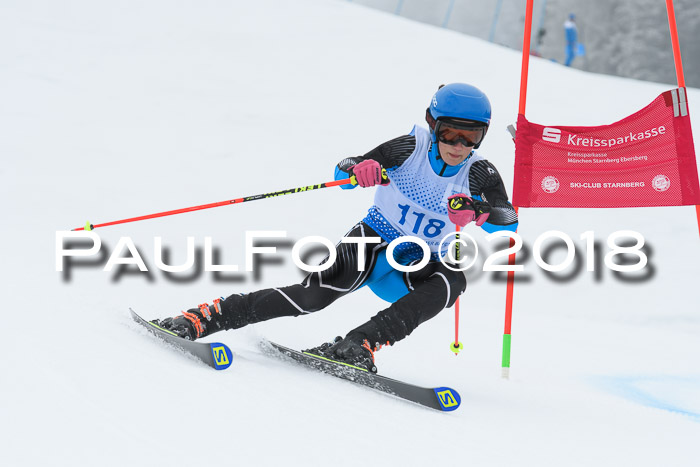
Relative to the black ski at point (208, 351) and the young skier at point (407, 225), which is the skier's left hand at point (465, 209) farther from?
the black ski at point (208, 351)

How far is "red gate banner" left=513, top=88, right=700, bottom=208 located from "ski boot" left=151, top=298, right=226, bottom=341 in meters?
1.78

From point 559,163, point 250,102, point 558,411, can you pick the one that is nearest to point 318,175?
point 250,102

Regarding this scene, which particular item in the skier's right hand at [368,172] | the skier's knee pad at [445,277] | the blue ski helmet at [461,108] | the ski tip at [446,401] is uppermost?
the blue ski helmet at [461,108]

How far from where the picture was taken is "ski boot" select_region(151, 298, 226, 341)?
2844mm

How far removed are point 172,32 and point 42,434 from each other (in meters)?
10.3

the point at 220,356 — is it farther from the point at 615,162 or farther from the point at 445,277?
the point at 615,162

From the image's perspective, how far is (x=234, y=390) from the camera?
2221 millimetres

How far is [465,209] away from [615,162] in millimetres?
1381

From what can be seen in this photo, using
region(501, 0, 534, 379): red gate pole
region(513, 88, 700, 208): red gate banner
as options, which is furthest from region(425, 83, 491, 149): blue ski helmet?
region(513, 88, 700, 208): red gate banner

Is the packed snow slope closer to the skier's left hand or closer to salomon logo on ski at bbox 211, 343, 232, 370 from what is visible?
salomon logo on ski at bbox 211, 343, 232, 370

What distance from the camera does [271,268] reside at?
5672 mm

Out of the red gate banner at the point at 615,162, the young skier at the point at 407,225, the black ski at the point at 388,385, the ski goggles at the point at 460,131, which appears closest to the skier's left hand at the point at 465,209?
the young skier at the point at 407,225

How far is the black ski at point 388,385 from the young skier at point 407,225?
58 millimetres

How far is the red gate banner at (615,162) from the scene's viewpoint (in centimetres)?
368
